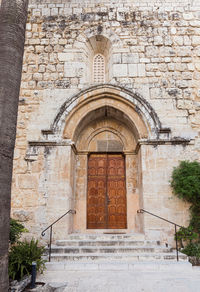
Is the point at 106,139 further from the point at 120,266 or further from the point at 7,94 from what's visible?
the point at 7,94

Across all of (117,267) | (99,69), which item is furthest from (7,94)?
(99,69)

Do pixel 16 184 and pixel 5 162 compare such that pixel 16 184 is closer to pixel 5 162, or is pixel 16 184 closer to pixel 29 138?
pixel 29 138

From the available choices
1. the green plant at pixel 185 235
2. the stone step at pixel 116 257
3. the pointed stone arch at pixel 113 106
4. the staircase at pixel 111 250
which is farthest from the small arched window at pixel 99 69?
the stone step at pixel 116 257

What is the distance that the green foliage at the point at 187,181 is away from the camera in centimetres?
669

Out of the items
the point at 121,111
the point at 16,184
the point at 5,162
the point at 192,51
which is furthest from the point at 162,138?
the point at 5,162

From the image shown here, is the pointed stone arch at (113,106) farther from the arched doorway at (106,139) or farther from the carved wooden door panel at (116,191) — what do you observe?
the carved wooden door panel at (116,191)

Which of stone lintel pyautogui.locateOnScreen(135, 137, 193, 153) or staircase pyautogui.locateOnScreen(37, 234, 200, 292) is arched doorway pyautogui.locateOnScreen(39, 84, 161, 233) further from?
staircase pyautogui.locateOnScreen(37, 234, 200, 292)

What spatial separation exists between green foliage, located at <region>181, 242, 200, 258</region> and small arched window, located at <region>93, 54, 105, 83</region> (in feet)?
20.3

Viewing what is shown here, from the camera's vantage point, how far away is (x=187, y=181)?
264 inches

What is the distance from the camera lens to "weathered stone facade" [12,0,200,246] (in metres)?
7.27

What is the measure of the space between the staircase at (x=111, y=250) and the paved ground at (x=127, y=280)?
0.48 m

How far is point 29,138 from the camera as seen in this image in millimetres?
7730

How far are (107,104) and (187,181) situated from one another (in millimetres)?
3608

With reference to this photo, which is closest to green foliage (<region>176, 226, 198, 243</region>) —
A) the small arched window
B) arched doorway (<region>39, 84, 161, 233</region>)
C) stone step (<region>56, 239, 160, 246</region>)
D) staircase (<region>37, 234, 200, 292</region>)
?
staircase (<region>37, 234, 200, 292</region>)
